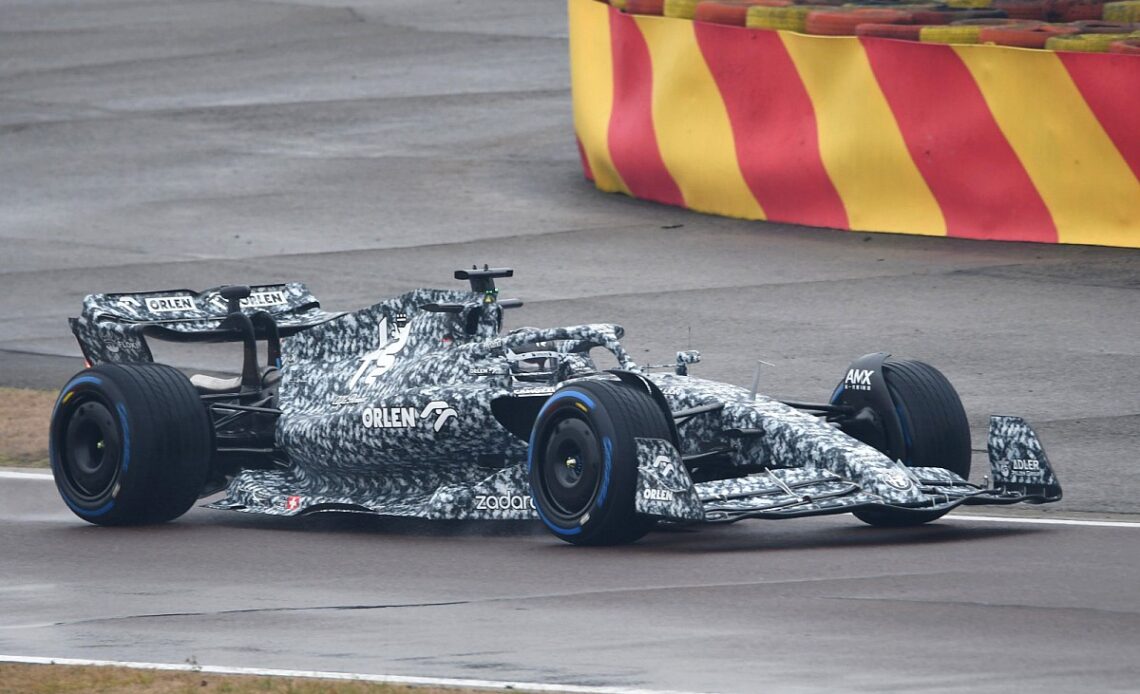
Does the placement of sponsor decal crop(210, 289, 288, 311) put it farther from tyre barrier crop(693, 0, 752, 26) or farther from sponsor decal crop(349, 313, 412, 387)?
tyre barrier crop(693, 0, 752, 26)

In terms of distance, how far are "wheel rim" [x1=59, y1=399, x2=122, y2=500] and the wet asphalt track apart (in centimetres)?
23

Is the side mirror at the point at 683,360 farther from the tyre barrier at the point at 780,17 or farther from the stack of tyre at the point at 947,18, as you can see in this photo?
the tyre barrier at the point at 780,17

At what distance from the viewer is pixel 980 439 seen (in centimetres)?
1198

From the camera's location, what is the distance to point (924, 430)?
9.84m

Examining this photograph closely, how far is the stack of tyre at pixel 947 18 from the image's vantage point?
16203mm

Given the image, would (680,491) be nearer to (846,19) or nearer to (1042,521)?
(1042,521)

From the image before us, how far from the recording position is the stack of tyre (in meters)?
16.2

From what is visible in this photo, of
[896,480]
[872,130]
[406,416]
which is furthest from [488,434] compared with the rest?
[872,130]

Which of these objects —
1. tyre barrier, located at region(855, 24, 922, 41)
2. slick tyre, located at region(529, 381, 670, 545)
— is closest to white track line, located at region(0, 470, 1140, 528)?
slick tyre, located at region(529, 381, 670, 545)

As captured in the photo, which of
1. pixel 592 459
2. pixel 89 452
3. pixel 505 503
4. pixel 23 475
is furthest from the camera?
pixel 23 475

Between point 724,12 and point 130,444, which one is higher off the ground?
point 724,12

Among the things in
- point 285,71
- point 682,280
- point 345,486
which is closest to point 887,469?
point 345,486

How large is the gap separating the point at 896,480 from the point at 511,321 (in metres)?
6.91

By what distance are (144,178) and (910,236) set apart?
27.2 feet
